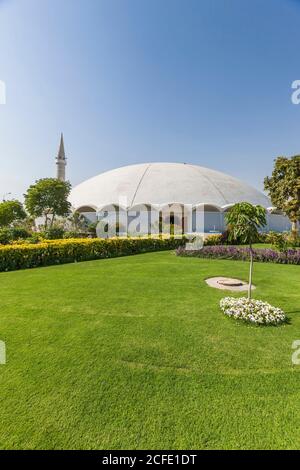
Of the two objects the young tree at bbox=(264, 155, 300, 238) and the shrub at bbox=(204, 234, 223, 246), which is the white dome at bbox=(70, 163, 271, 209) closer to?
the young tree at bbox=(264, 155, 300, 238)

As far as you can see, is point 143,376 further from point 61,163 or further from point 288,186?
point 61,163

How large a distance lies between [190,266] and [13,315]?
6.69m

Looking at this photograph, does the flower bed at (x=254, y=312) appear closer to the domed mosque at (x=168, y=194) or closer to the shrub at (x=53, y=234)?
the shrub at (x=53, y=234)

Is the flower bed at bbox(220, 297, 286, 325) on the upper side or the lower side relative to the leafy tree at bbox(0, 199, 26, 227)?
lower

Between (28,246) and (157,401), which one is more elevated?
(28,246)

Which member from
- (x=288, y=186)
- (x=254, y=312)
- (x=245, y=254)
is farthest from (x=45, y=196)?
(x=254, y=312)

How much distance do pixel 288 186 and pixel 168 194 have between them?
44.4 feet

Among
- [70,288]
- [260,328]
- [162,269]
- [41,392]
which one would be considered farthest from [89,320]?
[162,269]

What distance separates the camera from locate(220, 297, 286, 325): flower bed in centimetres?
458

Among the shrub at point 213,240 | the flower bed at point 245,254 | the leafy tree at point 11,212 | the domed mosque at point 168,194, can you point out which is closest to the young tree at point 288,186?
the shrub at point 213,240

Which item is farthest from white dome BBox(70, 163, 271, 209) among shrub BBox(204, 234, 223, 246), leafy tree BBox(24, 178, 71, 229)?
shrub BBox(204, 234, 223, 246)

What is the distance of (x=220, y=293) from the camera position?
6.44 meters

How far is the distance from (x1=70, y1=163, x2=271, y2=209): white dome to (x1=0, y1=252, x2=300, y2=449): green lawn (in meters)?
25.5

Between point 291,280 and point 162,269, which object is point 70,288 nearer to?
point 162,269
